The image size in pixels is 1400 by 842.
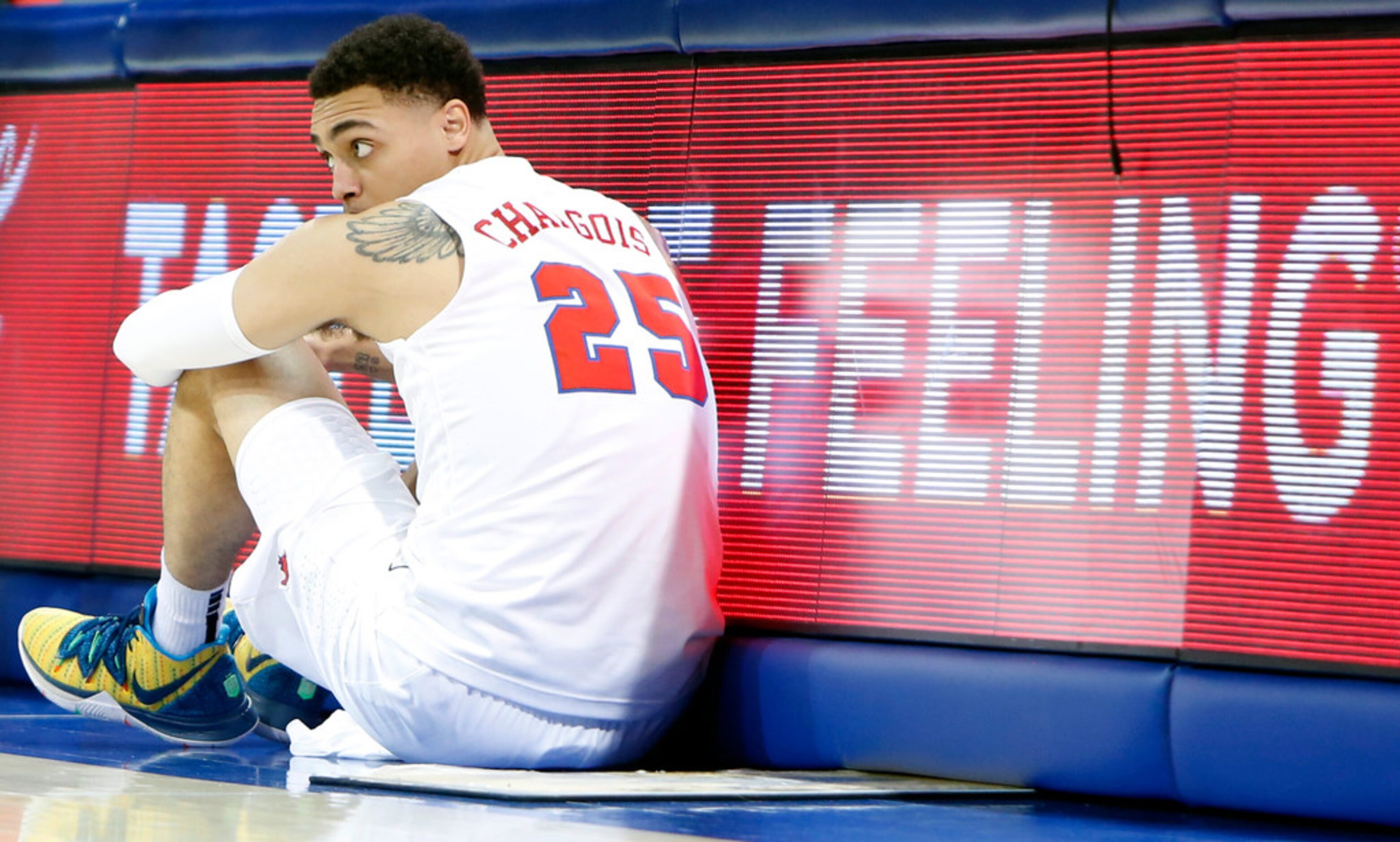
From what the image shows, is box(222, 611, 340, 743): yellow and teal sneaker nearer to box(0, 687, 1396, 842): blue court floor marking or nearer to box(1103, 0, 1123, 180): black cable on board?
box(0, 687, 1396, 842): blue court floor marking

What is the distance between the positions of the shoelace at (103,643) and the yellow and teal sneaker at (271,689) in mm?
196

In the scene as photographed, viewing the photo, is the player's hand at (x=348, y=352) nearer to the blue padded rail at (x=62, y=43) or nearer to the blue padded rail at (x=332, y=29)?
the blue padded rail at (x=332, y=29)

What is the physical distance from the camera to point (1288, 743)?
211cm

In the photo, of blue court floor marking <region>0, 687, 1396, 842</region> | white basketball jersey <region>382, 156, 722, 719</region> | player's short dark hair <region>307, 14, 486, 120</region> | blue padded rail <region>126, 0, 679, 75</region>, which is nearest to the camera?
blue court floor marking <region>0, 687, 1396, 842</region>

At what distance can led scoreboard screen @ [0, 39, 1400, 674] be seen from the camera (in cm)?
218

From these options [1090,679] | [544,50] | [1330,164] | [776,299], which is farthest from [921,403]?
[544,50]

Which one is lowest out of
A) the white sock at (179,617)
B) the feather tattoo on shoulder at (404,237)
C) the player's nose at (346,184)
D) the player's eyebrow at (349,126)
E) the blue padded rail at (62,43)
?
the white sock at (179,617)

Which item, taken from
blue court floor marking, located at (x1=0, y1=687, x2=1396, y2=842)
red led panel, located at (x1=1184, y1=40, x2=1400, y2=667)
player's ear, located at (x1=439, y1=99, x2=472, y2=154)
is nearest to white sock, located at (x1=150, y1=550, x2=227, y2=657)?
blue court floor marking, located at (x1=0, y1=687, x2=1396, y2=842)

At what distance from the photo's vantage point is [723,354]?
8.46ft

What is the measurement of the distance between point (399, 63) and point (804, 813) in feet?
3.75

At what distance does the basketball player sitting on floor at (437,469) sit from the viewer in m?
2.08

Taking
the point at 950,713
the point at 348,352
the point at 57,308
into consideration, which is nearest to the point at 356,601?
the point at 348,352

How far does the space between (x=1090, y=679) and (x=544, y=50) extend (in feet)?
4.39

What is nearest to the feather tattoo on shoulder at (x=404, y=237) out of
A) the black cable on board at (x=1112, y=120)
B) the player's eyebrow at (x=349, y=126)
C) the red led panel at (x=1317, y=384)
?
the player's eyebrow at (x=349, y=126)
